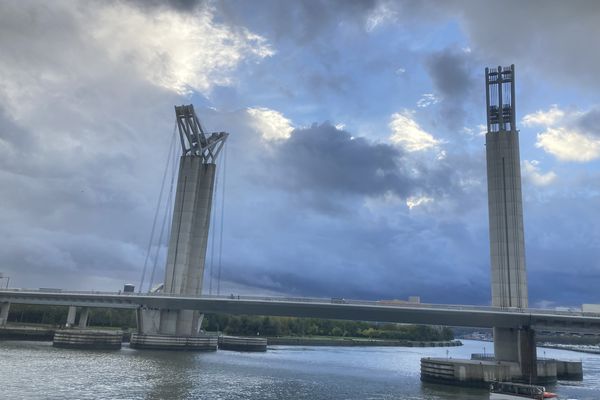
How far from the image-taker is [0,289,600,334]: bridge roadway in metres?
79.5

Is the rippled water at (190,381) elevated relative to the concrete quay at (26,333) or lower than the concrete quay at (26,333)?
lower

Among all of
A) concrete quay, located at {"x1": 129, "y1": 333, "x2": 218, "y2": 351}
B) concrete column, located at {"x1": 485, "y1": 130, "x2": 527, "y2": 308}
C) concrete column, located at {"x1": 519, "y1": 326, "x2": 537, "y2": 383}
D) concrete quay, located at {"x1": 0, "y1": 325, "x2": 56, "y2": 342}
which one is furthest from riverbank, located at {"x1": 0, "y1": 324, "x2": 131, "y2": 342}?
concrete column, located at {"x1": 519, "y1": 326, "x2": 537, "y2": 383}

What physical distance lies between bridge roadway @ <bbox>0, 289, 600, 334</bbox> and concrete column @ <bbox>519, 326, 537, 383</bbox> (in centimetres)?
140

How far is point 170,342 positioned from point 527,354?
7440cm

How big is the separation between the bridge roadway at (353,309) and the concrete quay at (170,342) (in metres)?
7.13

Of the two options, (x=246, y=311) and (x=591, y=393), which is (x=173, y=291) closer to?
(x=246, y=311)

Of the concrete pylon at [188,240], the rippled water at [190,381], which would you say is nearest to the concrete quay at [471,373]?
the rippled water at [190,381]

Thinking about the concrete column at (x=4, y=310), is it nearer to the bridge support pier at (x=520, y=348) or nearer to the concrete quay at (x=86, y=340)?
the concrete quay at (x=86, y=340)

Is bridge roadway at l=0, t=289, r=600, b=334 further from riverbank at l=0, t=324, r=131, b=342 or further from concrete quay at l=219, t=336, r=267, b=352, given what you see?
concrete quay at l=219, t=336, r=267, b=352

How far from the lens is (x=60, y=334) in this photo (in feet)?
343

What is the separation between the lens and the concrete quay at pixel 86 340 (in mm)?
103125

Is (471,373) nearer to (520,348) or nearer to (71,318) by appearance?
(520,348)

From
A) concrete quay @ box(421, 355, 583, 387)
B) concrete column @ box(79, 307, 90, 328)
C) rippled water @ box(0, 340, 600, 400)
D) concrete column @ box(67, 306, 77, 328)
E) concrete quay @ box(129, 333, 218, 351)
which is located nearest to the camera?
rippled water @ box(0, 340, 600, 400)

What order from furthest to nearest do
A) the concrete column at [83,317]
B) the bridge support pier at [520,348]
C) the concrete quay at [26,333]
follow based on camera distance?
the concrete column at [83,317] < the concrete quay at [26,333] < the bridge support pier at [520,348]
